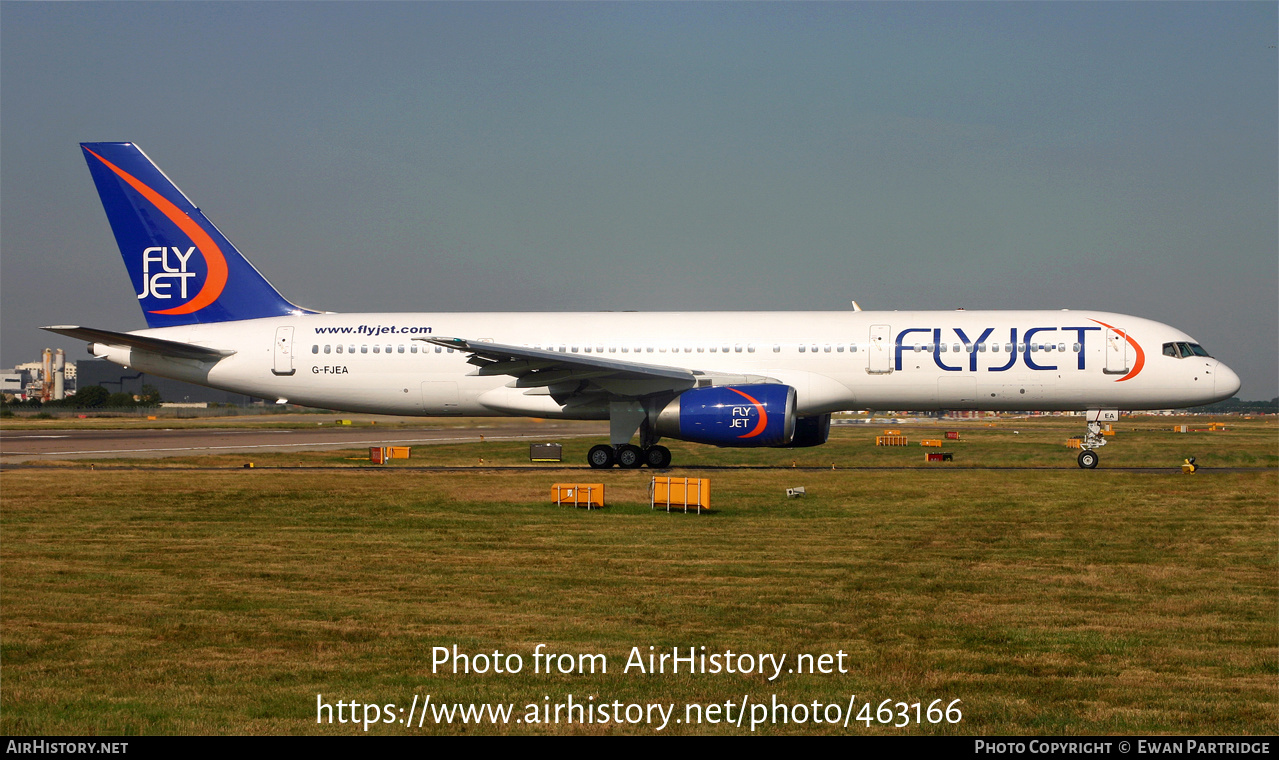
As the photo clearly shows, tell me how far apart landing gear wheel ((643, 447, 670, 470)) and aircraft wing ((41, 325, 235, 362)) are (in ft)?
40.5

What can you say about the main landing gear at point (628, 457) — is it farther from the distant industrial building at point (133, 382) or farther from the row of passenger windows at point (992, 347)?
the distant industrial building at point (133, 382)

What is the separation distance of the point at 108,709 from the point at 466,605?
4159 millimetres

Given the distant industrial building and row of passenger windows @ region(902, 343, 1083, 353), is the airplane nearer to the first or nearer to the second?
row of passenger windows @ region(902, 343, 1083, 353)

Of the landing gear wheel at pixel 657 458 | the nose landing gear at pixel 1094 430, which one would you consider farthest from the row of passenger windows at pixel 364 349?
the nose landing gear at pixel 1094 430

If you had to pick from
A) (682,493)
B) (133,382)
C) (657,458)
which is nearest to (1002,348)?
(657,458)

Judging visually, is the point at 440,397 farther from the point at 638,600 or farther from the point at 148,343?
the point at 638,600

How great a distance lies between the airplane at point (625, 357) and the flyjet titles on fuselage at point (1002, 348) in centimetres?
4

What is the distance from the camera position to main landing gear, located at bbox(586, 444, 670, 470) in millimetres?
27812

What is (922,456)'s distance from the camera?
36469 mm

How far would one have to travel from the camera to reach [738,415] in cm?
2523

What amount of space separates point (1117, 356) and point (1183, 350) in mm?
2005

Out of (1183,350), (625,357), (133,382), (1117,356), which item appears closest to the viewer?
(1117,356)

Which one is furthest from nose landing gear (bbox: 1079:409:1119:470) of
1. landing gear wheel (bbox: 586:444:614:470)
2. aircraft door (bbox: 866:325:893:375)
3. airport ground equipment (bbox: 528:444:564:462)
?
airport ground equipment (bbox: 528:444:564:462)
